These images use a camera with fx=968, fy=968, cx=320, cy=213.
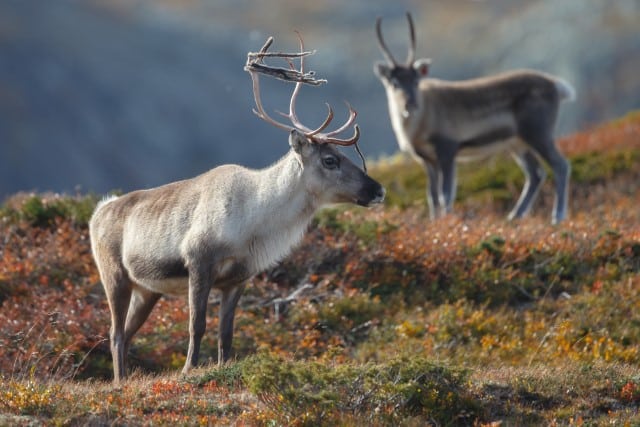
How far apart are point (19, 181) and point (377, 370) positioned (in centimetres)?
3131

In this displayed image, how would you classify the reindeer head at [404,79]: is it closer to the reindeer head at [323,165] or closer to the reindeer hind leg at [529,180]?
the reindeer hind leg at [529,180]

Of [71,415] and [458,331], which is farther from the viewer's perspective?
[458,331]

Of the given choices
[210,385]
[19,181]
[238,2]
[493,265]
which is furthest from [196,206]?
[238,2]

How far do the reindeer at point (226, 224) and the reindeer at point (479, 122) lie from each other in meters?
6.45

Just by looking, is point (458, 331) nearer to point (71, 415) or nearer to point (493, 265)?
point (493, 265)

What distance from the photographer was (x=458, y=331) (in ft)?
30.5

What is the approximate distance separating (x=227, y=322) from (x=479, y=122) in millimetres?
7836

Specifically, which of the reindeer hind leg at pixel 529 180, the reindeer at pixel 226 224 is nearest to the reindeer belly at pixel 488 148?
the reindeer hind leg at pixel 529 180

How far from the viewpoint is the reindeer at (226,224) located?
24.2ft

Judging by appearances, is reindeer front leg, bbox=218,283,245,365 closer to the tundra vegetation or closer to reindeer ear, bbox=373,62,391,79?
the tundra vegetation

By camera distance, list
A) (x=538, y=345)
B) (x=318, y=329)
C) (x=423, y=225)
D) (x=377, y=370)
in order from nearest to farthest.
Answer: (x=377, y=370) < (x=538, y=345) < (x=318, y=329) < (x=423, y=225)

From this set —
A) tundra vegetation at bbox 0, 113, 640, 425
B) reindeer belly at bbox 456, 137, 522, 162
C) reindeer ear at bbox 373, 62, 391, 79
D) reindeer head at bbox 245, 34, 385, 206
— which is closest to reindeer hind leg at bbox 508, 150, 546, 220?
reindeer belly at bbox 456, 137, 522, 162

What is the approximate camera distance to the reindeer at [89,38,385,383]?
7.37 m

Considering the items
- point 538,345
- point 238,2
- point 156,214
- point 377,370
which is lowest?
point 538,345
